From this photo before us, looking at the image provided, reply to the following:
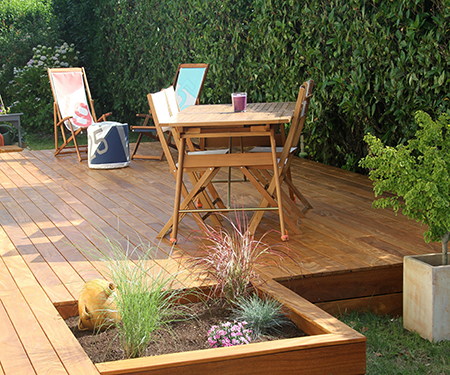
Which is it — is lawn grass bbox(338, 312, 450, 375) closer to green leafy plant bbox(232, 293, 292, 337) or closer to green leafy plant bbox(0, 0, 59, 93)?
green leafy plant bbox(232, 293, 292, 337)

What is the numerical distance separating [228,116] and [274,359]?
185 centimetres

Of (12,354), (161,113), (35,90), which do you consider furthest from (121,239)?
(35,90)

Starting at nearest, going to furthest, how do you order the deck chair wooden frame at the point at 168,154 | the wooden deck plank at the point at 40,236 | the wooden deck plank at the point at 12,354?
the wooden deck plank at the point at 12,354 < the wooden deck plank at the point at 40,236 < the deck chair wooden frame at the point at 168,154

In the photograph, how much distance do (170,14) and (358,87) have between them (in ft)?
14.4

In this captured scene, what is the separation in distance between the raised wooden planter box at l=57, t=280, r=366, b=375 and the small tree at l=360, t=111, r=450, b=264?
0.71 meters

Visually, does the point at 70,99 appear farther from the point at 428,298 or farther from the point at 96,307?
the point at 428,298

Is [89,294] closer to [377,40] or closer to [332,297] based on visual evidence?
[332,297]

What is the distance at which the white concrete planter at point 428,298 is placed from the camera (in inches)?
102

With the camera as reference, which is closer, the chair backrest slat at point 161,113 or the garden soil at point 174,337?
the garden soil at point 174,337

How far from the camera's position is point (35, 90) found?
11.1m

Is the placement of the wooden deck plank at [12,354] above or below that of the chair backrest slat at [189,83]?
below

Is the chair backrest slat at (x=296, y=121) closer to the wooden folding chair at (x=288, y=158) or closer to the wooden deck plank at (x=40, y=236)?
the wooden folding chair at (x=288, y=158)

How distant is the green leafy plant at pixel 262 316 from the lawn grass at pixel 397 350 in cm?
43

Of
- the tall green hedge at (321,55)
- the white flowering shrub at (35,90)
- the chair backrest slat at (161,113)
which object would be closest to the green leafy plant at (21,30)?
the white flowering shrub at (35,90)
